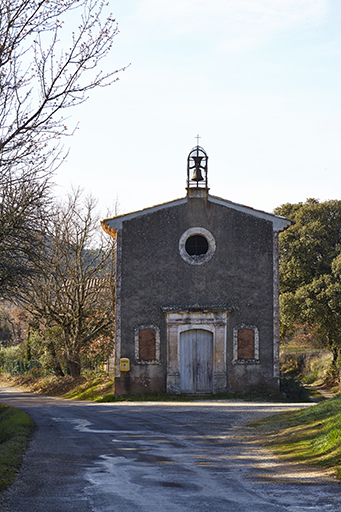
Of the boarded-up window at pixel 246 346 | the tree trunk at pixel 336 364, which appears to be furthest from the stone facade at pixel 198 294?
the tree trunk at pixel 336 364

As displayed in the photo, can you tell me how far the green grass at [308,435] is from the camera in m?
9.16

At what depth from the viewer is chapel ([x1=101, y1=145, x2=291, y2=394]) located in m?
21.2

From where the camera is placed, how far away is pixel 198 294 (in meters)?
21.6

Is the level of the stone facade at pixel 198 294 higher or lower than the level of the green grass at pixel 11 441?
higher

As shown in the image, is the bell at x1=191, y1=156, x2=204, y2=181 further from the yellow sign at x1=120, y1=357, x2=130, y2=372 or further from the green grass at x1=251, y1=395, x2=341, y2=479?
the green grass at x1=251, y1=395, x2=341, y2=479

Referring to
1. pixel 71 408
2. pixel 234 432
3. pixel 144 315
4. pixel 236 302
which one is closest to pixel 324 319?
pixel 236 302

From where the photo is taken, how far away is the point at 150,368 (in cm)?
2127

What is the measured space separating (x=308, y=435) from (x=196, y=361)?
10.6 m

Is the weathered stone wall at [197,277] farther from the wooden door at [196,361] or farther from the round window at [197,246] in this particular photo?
the wooden door at [196,361]

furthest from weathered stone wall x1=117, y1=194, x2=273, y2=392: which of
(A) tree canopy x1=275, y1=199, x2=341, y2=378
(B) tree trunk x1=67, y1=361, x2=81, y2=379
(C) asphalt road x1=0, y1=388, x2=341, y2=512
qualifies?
(B) tree trunk x1=67, y1=361, x2=81, y2=379

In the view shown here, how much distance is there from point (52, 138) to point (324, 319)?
2302 centimetres

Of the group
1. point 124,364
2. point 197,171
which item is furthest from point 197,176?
point 124,364

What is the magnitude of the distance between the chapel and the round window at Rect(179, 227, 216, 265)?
37mm

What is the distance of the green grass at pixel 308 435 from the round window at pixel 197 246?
8.43m
